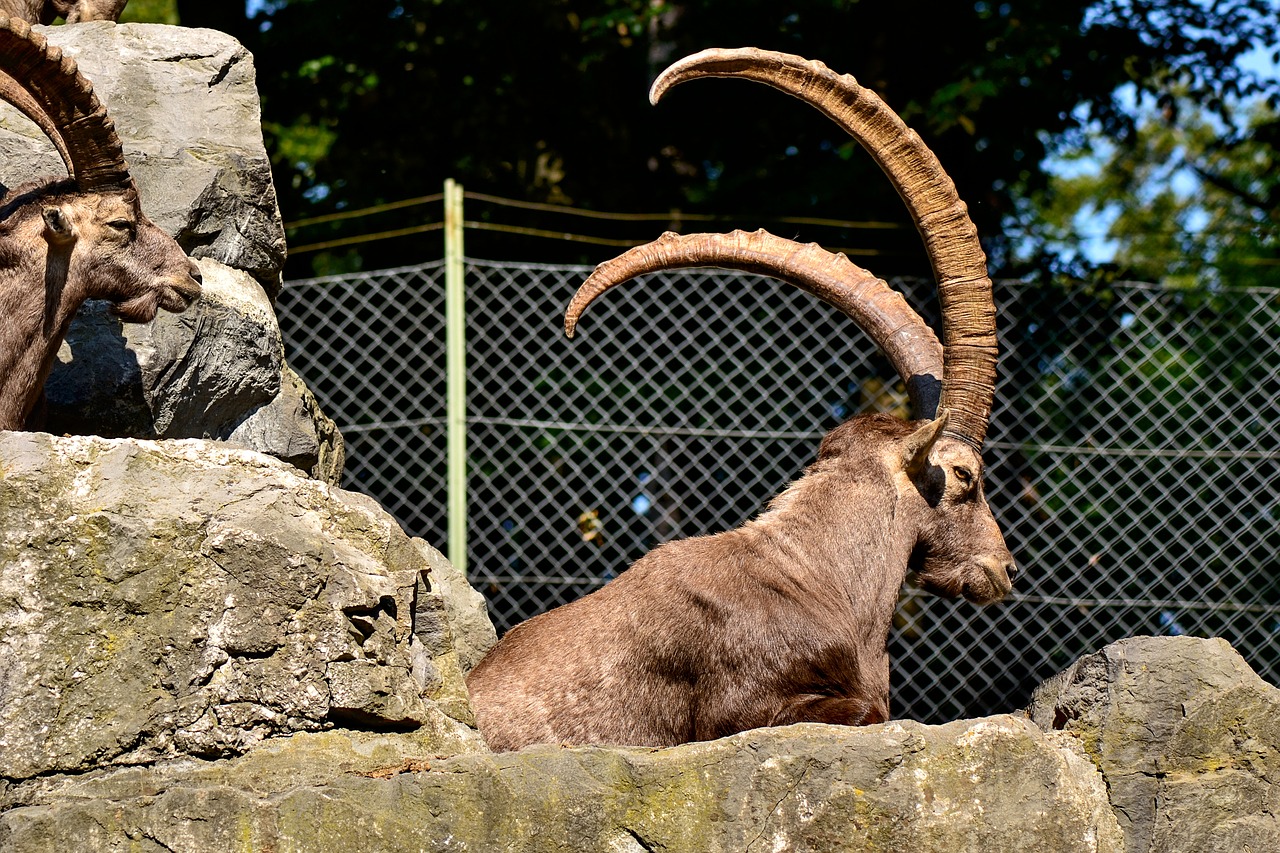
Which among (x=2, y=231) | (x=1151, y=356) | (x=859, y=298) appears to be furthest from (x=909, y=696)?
(x=2, y=231)

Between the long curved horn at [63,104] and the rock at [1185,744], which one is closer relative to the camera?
the rock at [1185,744]

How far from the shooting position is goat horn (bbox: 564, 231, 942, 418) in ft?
16.0

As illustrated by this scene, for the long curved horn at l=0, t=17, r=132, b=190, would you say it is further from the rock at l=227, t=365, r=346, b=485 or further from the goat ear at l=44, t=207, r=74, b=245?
the rock at l=227, t=365, r=346, b=485

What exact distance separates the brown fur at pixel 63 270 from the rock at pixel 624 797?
5.47ft

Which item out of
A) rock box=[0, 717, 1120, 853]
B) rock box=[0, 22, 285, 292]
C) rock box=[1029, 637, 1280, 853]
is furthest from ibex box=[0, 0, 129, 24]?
rock box=[1029, 637, 1280, 853]

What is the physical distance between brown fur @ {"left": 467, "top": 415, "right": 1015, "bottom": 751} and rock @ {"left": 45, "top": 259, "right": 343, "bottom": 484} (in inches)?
47.5

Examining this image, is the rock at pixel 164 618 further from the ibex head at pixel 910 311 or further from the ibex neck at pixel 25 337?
the ibex head at pixel 910 311

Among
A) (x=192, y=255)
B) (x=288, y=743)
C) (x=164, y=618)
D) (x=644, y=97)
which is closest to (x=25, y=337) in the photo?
(x=192, y=255)

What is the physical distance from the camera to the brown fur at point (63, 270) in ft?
14.4

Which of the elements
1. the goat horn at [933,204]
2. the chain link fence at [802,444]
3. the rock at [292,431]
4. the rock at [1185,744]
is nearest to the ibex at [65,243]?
the rock at [292,431]

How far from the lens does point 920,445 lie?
4.52 m

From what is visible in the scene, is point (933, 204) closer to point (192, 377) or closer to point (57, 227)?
point (192, 377)

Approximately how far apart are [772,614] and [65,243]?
2.40m

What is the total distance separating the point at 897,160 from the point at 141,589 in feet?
8.56
